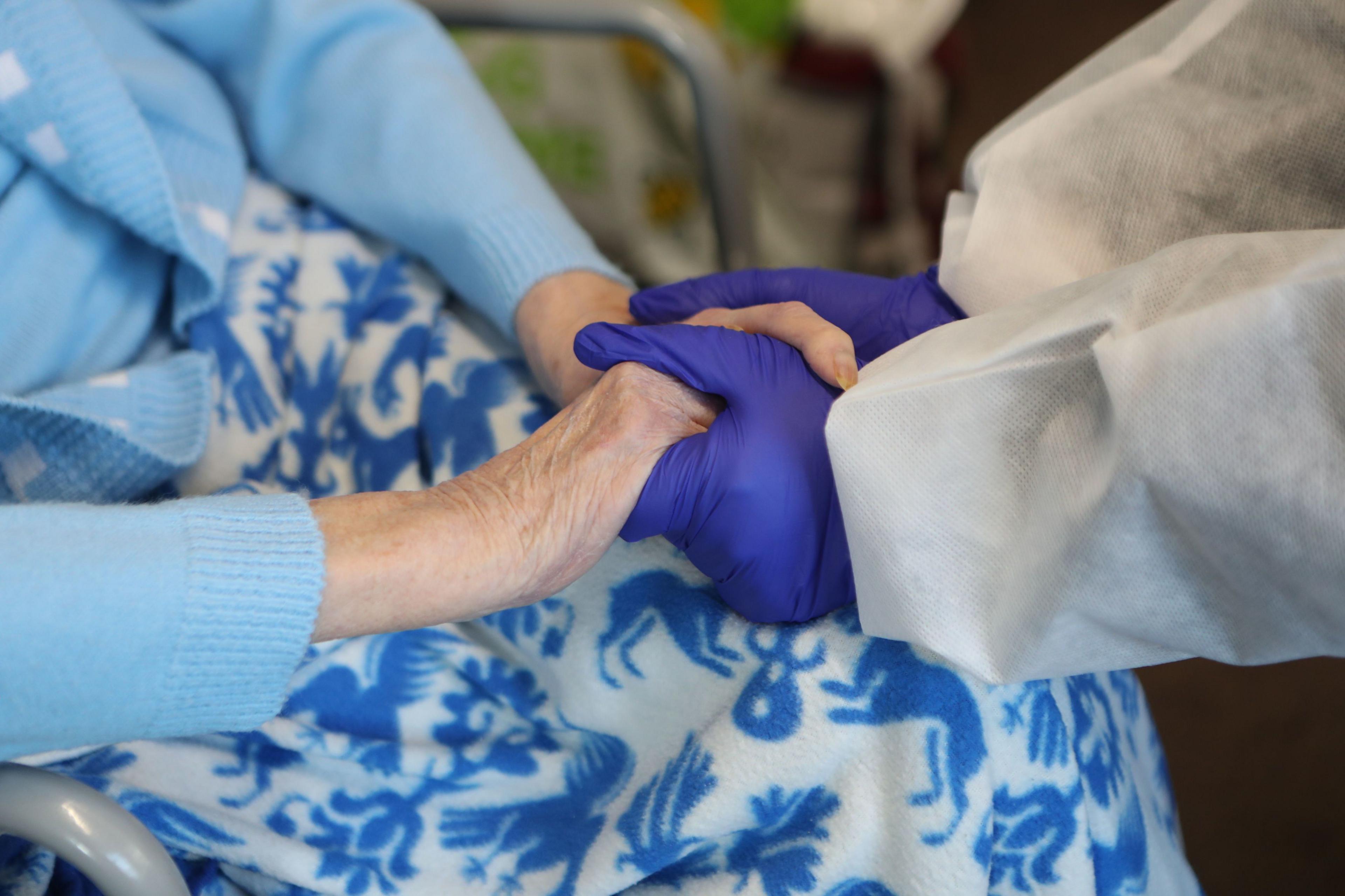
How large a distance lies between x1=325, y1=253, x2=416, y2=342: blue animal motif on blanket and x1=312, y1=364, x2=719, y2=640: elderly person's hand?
28 cm

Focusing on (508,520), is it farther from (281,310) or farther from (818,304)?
(281,310)

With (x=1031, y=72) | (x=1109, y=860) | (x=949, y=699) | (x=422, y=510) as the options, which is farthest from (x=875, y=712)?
(x=1031, y=72)

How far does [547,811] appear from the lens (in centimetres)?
58

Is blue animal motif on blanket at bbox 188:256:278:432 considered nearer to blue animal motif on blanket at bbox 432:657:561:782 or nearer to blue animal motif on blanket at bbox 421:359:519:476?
blue animal motif on blanket at bbox 421:359:519:476

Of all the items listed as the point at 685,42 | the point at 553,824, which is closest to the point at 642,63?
the point at 685,42

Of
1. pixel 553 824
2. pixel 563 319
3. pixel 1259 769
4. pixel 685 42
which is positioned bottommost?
pixel 1259 769

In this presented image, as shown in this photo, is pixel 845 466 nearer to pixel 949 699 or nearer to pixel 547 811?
pixel 949 699

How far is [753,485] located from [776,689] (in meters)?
0.11

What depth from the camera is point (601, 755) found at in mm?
587

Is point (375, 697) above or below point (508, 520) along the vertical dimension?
below

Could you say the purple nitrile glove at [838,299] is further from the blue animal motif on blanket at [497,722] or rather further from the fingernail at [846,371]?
the blue animal motif on blanket at [497,722]

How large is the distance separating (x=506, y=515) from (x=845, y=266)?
1.11 m

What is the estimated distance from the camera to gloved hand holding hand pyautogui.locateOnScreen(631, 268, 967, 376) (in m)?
0.57

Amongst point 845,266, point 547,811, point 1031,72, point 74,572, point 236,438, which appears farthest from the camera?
point 1031,72
